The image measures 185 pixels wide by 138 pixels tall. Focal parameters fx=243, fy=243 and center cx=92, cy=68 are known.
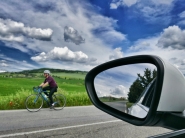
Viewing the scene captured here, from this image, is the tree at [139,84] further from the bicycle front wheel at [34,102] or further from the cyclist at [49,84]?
the bicycle front wheel at [34,102]

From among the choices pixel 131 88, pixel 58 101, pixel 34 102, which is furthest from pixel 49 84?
pixel 131 88

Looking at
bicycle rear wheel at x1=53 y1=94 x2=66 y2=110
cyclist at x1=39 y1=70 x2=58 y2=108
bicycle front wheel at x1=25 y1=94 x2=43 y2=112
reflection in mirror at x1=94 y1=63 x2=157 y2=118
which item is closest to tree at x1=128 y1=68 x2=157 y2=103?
reflection in mirror at x1=94 y1=63 x2=157 y2=118

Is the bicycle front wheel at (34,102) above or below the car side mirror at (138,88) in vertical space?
below

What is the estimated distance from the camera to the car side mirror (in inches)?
32.0

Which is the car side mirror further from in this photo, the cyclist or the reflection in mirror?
the cyclist

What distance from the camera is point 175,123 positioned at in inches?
32.2

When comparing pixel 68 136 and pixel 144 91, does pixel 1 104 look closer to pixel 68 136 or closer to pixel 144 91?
pixel 68 136

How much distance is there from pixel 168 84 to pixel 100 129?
4833 millimetres

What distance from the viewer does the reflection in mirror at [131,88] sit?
1.03 m

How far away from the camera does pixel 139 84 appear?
1.07m

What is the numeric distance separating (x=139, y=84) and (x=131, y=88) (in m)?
0.07

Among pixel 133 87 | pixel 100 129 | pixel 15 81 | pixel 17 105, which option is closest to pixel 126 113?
pixel 133 87

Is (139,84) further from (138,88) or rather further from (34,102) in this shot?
(34,102)

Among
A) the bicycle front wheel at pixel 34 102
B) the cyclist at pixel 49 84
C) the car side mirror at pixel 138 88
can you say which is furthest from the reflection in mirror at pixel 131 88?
the bicycle front wheel at pixel 34 102
